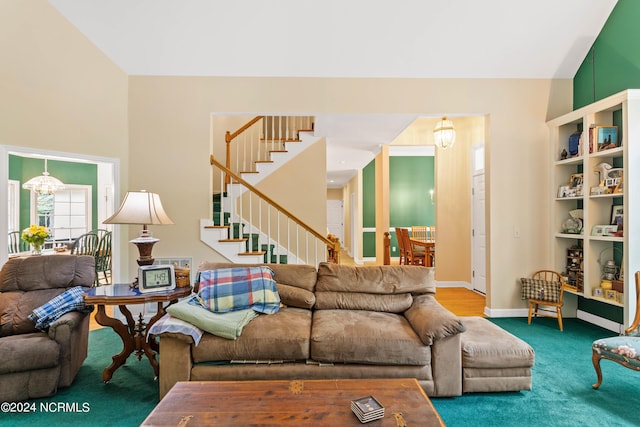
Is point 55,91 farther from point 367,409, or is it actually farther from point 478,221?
point 478,221

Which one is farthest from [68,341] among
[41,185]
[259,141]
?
[41,185]

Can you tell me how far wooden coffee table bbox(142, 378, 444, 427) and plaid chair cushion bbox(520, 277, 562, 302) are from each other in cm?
277

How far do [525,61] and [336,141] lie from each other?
9.47 ft

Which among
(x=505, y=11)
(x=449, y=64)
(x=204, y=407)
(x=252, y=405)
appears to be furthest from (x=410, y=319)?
(x=505, y=11)

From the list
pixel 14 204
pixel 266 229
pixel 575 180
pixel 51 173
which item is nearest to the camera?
pixel 575 180

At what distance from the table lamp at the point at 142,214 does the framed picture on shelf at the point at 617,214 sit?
4.30m

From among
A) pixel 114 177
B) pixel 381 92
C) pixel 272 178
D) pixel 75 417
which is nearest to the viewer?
pixel 75 417

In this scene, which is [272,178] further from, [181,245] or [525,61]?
[525,61]

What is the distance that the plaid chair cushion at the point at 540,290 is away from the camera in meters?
3.67

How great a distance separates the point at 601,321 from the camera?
12.0 feet

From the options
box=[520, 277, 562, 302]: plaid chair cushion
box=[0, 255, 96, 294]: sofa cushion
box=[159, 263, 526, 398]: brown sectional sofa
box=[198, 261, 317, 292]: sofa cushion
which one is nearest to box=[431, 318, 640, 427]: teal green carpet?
box=[159, 263, 526, 398]: brown sectional sofa

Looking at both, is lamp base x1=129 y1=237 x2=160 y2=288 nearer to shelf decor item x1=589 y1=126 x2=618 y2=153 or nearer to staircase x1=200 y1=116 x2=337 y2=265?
staircase x1=200 y1=116 x2=337 y2=265

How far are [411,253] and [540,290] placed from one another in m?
2.62

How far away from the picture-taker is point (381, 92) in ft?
13.3
